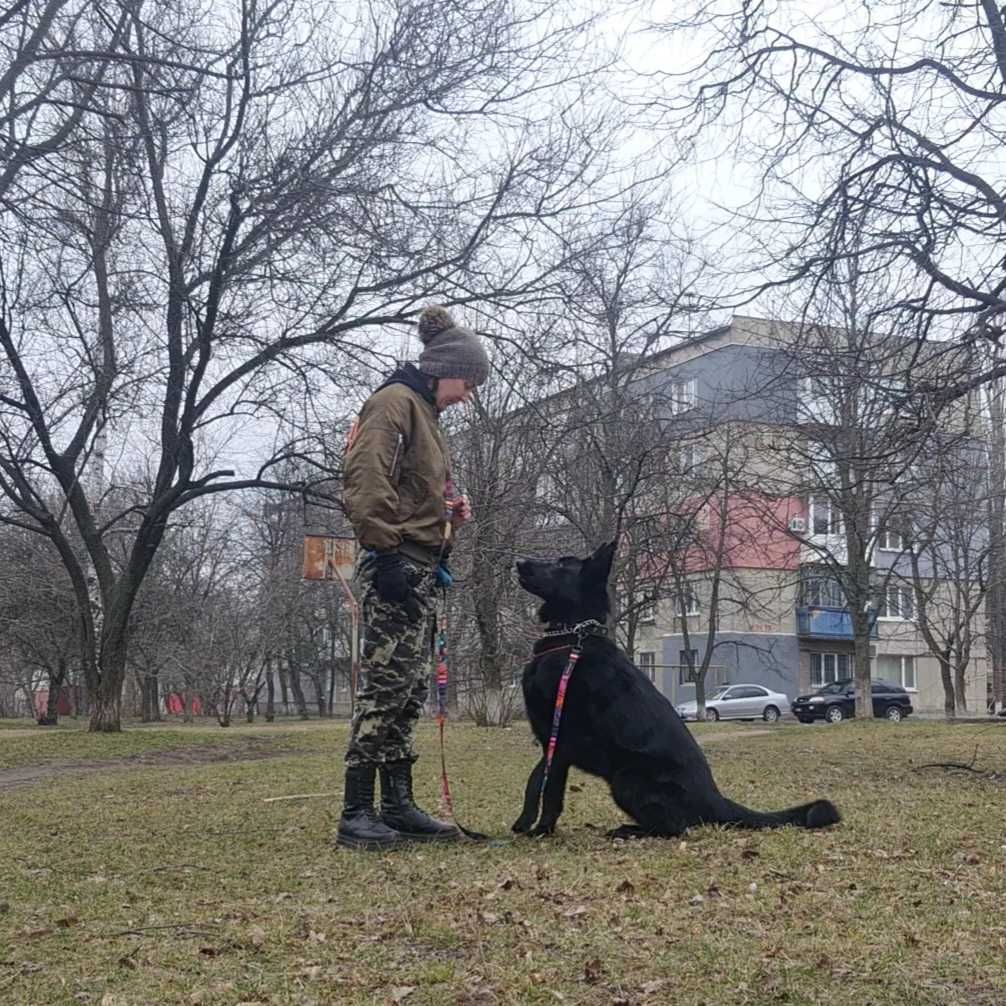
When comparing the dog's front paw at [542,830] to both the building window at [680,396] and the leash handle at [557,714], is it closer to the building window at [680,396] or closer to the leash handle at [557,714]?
the leash handle at [557,714]

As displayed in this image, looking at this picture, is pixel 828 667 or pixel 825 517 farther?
pixel 828 667

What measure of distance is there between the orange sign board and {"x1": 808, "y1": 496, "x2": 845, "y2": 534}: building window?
10512mm

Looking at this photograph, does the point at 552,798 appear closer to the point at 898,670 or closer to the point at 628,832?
the point at 628,832

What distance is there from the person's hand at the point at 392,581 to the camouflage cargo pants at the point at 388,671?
3 centimetres

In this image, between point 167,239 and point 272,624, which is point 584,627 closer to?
point 167,239

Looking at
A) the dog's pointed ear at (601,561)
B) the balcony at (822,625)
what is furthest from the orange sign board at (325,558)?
the balcony at (822,625)

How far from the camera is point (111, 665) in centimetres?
1662

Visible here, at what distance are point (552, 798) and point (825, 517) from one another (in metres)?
28.7

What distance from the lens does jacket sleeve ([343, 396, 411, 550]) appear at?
4637 millimetres

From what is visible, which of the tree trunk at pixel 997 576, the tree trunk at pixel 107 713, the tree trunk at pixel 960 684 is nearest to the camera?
the tree trunk at pixel 107 713

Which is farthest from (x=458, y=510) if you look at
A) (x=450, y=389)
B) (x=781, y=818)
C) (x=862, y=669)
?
(x=862, y=669)

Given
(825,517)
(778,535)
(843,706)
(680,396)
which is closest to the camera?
(680,396)

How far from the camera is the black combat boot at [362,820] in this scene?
4.77 m

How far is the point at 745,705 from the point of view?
3991cm
